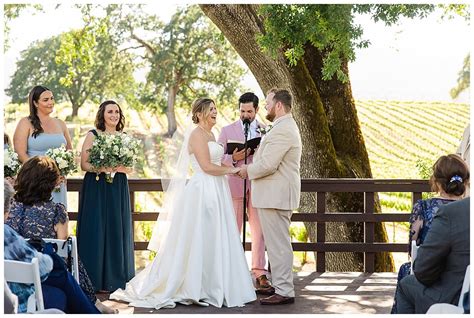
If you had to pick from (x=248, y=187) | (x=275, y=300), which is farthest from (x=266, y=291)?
(x=248, y=187)

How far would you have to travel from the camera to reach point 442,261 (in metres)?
3.97

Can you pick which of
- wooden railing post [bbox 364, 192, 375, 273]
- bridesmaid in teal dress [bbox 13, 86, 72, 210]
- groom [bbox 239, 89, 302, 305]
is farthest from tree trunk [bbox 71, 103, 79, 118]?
groom [bbox 239, 89, 302, 305]

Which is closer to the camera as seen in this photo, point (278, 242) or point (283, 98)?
point (283, 98)

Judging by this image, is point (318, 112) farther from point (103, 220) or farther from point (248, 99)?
point (103, 220)

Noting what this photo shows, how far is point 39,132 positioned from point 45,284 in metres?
2.34

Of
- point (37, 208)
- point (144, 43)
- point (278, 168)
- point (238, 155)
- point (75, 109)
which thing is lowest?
point (37, 208)

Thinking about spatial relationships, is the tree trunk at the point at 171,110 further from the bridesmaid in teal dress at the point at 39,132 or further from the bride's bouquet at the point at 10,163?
the bride's bouquet at the point at 10,163

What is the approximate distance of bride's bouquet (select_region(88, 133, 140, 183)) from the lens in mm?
6301

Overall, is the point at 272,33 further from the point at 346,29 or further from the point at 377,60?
the point at 377,60

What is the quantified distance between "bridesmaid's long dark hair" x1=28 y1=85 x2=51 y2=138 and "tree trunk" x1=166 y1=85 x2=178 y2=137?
29.2 metres

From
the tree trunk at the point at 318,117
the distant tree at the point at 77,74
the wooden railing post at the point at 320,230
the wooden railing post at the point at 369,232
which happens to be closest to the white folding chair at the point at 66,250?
the wooden railing post at the point at 320,230

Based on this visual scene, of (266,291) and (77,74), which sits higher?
(77,74)

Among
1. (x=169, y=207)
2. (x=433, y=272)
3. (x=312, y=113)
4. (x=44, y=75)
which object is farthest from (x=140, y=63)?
(x=433, y=272)

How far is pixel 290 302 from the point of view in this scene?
19.8 feet
